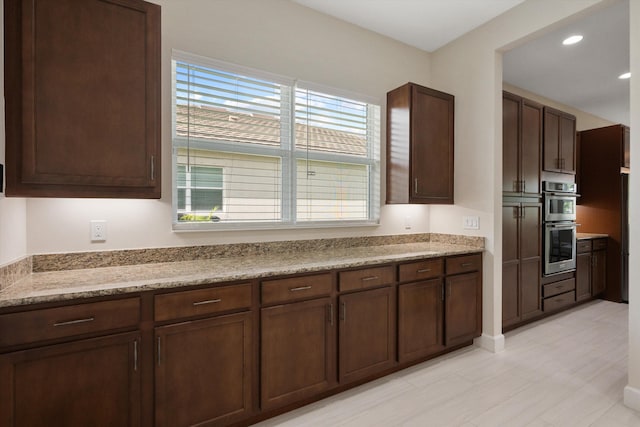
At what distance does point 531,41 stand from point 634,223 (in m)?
1.74

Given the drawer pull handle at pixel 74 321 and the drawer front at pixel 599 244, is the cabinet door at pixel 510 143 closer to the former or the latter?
the drawer front at pixel 599 244

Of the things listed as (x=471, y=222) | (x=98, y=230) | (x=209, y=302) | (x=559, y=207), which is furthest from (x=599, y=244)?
(x=98, y=230)

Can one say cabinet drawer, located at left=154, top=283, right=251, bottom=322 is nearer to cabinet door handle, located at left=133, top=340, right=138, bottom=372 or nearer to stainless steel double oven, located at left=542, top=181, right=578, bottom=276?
cabinet door handle, located at left=133, top=340, right=138, bottom=372

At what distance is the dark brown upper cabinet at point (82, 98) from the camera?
1.52 meters

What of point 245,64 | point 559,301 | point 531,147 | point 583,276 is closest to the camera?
point 245,64

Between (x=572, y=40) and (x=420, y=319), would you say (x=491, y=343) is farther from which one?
(x=572, y=40)

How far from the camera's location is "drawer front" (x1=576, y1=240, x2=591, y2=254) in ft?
13.7

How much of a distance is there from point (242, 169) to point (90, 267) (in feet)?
3.74

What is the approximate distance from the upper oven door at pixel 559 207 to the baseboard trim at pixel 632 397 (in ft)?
6.33

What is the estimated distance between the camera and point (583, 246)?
4.25 metres

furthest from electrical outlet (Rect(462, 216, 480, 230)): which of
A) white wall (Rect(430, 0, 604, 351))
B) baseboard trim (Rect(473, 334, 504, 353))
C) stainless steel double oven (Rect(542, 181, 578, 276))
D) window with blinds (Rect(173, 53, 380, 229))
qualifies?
stainless steel double oven (Rect(542, 181, 578, 276))

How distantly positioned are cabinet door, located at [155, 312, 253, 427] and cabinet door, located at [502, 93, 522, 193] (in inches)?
111

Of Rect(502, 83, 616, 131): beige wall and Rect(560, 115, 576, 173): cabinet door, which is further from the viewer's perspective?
Rect(502, 83, 616, 131): beige wall

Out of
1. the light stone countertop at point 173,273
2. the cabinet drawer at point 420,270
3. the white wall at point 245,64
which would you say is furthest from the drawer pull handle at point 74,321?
the cabinet drawer at point 420,270
